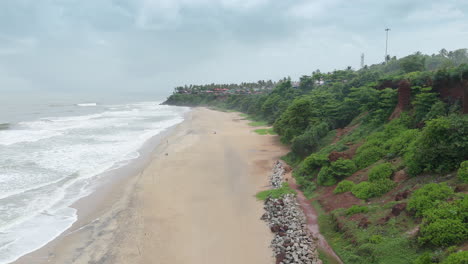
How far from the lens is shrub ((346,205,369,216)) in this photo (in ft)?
44.1

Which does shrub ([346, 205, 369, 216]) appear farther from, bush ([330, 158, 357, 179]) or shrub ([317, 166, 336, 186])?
bush ([330, 158, 357, 179])

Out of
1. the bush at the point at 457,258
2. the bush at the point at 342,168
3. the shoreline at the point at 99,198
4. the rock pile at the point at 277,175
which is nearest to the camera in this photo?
the bush at the point at 457,258

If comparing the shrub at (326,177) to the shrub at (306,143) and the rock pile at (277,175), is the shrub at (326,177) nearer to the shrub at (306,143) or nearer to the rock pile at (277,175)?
the rock pile at (277,175)

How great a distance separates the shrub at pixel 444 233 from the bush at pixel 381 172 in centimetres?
573

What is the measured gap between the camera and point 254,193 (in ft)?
65.4

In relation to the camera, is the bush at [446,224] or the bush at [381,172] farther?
the bush at [381,172]

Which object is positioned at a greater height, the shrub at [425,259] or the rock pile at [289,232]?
the shrub at [425,259]

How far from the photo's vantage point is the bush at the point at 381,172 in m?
15.5

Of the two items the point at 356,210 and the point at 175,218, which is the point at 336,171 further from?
the point at 175,218

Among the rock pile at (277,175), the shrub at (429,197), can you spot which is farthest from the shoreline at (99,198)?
the shrub at (429,197)

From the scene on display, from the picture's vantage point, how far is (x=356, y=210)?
538 inches

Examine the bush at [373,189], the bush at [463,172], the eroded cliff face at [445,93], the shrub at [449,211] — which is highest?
the eroded cliff face at [445,93]

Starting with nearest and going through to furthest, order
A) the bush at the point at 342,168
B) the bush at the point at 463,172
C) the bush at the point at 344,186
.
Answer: the bush at the point at 463,172 < the bush at the point at 344,186 < the bush at the point at 342,168

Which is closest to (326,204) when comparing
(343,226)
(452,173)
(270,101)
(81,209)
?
(343,226)
